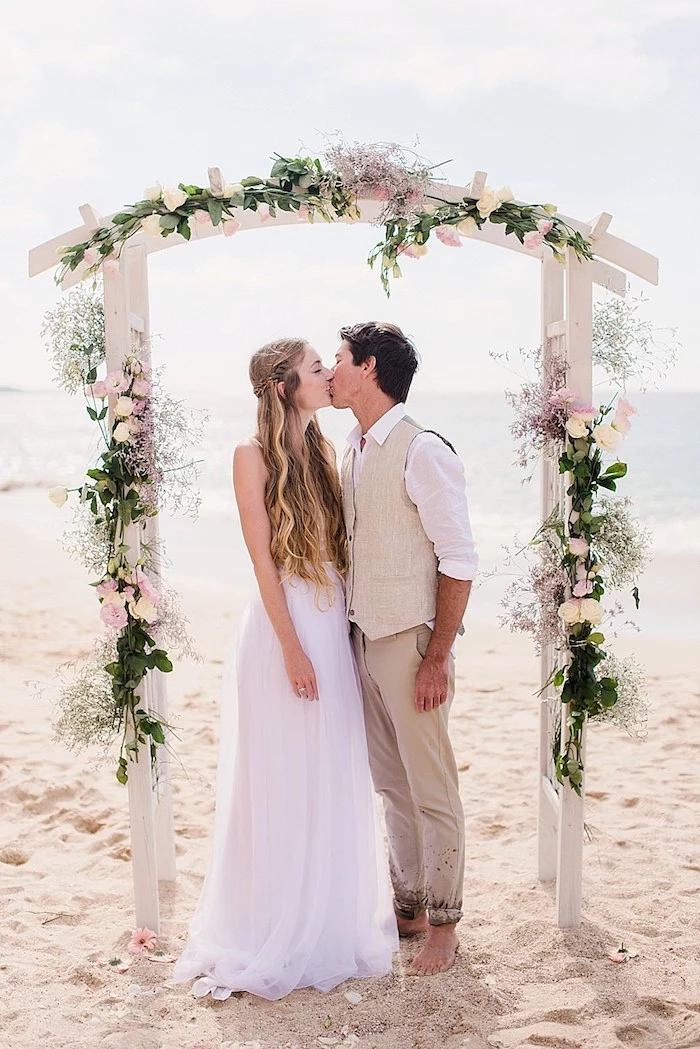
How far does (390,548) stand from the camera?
3.12 m

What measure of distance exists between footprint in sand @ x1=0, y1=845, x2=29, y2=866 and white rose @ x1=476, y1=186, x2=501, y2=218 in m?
3.18

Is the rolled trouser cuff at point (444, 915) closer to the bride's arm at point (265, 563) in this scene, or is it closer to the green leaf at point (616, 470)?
the bride's arm at point (265, 563)

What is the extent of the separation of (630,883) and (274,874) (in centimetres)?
156

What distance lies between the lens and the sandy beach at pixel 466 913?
9.43ft

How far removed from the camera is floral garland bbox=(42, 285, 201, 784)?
3275 mm

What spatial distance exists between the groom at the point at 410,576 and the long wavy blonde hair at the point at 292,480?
94 mm

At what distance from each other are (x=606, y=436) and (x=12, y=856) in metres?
2.98

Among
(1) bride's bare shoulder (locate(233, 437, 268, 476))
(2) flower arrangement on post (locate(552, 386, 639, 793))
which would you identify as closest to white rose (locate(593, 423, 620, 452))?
(2) flower arrangement on post (locate(552, 386, 639, 793))

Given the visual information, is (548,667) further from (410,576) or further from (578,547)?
(410,576)

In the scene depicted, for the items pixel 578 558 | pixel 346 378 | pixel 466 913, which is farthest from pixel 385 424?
pixel 466 913

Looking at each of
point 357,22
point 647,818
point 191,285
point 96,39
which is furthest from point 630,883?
point 191,285

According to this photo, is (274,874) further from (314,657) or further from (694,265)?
(694,265)

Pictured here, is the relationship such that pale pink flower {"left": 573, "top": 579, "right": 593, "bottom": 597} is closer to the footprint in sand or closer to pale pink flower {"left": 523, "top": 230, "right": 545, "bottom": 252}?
pale pink flower {"left": 523, "top": 230, "right": 545, "bottom": 252}

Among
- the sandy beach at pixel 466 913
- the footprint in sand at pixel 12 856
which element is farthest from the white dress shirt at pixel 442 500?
the footprint in sand at pixel 12 856
